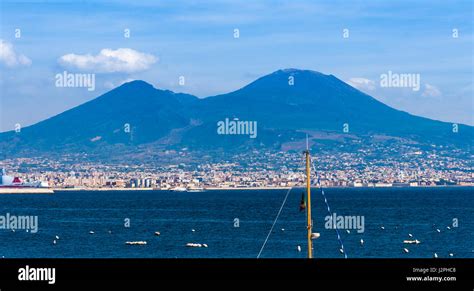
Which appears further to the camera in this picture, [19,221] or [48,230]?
[19,221]

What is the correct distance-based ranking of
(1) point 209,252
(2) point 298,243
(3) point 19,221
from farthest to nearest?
1. (3) point 19,221
2. (2) point 298,243
3. (1) point 209,252
